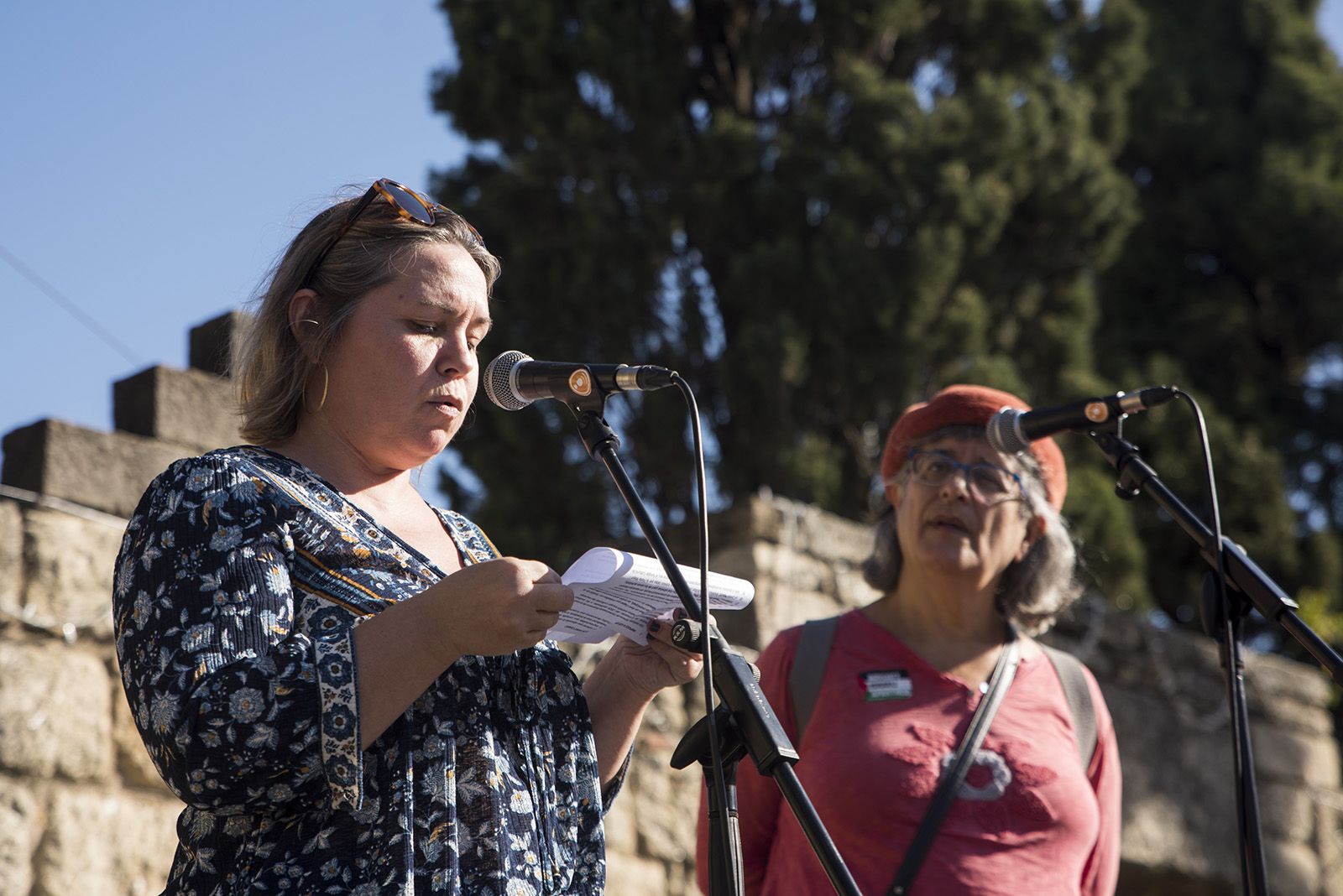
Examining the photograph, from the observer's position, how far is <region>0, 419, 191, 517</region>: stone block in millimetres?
3752

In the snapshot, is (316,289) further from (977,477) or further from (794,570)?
(794,570)

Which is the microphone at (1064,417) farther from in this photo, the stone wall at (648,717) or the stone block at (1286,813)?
the stone block at (1286,813)

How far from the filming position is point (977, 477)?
329 centimetres

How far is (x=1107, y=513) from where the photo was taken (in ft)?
31.3

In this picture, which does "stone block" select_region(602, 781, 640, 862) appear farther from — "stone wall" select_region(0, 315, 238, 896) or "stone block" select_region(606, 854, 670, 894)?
"stone wall" select_region(0, 315, 238, 896)

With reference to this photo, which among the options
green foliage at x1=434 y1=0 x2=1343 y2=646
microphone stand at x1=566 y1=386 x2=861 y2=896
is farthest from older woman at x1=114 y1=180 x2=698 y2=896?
green foliage at x1=434 y1=0 x2=1343 y2=646

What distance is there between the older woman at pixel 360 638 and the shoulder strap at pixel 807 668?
0.91 m

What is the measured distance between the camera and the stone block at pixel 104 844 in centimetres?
334

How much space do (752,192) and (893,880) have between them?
6.36 metres

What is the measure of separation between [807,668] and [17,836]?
1853 millimetres

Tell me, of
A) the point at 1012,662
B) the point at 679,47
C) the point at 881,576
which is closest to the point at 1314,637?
the point at 1012,662

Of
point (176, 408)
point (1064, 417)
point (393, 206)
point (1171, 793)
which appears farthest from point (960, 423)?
point (1171, 793)

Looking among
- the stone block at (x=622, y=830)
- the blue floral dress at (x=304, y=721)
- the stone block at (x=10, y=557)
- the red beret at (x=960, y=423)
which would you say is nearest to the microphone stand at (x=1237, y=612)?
the red beret at (x=960, y=423)

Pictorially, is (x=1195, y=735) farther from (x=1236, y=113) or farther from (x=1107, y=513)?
(x=1236, y=113)
